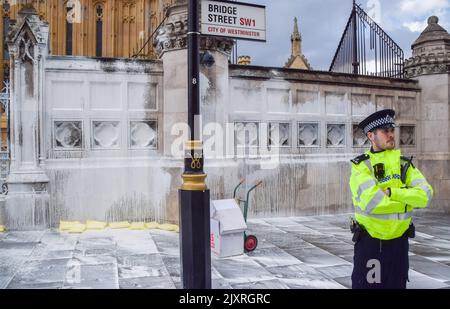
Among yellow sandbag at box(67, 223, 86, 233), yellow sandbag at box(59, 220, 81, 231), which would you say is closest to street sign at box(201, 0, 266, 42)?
yellow sandbag at box(67, 223, 86, 233)

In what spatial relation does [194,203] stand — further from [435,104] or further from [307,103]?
[435,104]

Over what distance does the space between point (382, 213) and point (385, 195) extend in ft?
0.61

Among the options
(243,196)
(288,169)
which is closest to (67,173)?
(243,196)

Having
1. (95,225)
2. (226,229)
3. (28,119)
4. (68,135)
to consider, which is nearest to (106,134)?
(68,135)

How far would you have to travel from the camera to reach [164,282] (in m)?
4.95

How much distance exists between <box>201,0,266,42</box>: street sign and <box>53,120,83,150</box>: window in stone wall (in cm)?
438

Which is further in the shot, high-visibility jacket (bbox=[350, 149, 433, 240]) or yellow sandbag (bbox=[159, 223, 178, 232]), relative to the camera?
yellow sandbag (bbox=[159, 223, 178, 232])

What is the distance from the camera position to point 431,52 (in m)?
10.6

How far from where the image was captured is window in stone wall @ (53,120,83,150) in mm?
8016

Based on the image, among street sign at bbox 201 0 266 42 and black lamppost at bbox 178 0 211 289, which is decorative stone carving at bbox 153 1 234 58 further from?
black lamppost at bbox 178 0 211 289

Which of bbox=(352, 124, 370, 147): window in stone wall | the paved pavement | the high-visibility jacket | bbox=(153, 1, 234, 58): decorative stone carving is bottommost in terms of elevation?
the paved pavement

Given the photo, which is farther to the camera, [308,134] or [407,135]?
[407,135]

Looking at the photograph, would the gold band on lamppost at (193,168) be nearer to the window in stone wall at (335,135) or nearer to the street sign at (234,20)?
the street sign at (234,20)
